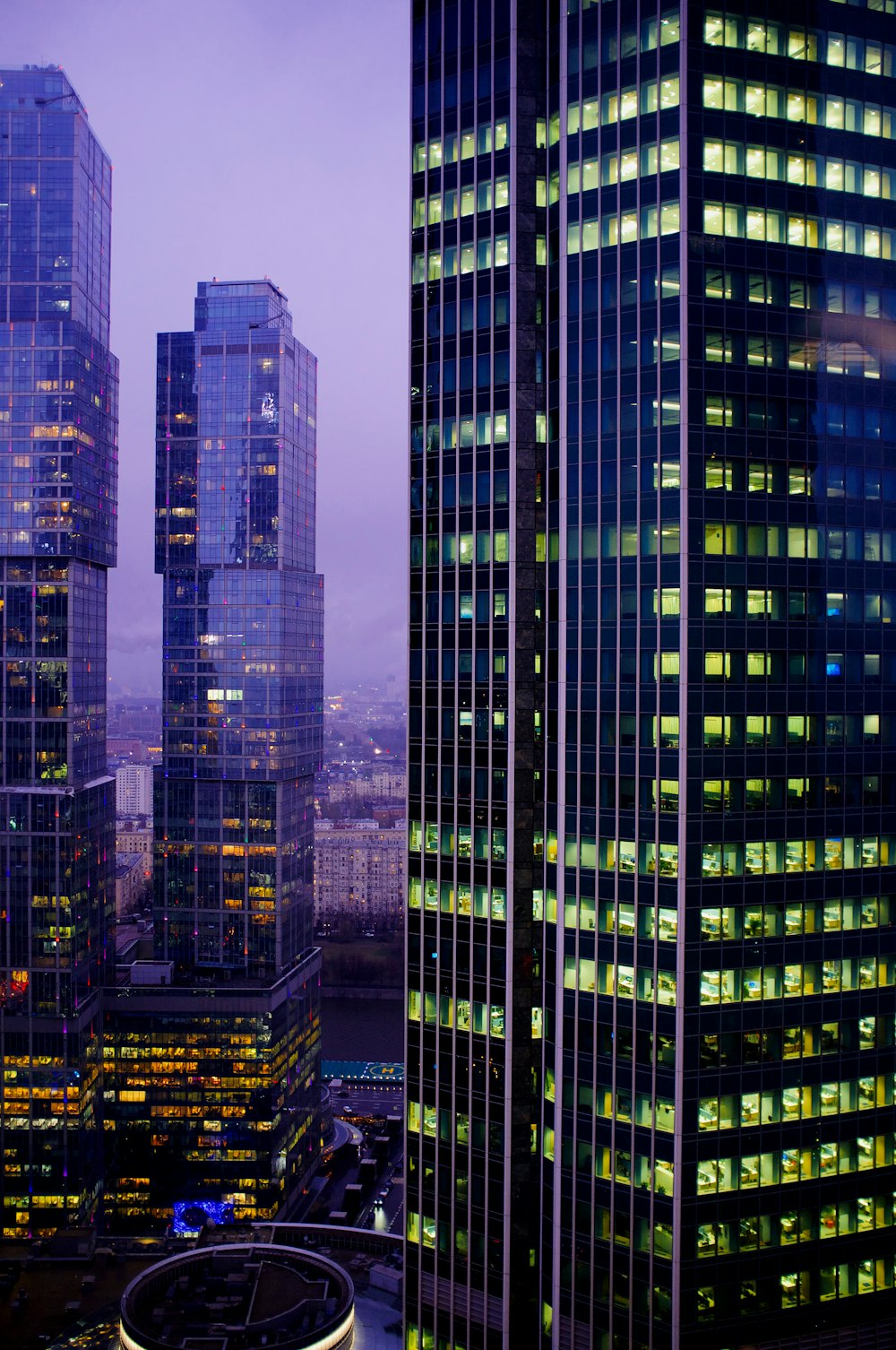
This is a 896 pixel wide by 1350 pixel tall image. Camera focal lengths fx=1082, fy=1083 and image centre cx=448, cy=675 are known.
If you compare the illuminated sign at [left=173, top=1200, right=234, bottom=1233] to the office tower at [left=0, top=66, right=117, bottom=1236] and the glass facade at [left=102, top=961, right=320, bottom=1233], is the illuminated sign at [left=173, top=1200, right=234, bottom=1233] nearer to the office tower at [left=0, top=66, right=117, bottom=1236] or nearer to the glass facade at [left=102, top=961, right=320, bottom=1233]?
the glass facade at [left=102, top=961, right=320, bottom=1233]

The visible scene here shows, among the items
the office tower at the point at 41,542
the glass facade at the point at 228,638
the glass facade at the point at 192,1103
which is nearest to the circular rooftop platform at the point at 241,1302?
the glass facade at the point at 192,1103

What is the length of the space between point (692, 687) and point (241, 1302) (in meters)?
71.5

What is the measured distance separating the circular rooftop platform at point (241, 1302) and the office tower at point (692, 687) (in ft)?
54.9

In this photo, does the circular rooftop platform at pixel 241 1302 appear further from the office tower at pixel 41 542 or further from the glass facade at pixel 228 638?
the glass facade at pixel 228 638

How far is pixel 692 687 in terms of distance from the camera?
73500mm

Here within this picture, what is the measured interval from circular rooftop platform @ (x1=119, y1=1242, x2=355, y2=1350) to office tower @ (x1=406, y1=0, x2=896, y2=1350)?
16733 mm

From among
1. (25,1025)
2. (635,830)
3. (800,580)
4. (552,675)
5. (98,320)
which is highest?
(98,320)

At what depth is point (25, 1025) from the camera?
154250 millimetres

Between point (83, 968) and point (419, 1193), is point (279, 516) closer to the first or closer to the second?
point (83, 968)

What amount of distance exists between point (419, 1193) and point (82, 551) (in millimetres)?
106830

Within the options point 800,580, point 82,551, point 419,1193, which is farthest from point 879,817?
point 82,551

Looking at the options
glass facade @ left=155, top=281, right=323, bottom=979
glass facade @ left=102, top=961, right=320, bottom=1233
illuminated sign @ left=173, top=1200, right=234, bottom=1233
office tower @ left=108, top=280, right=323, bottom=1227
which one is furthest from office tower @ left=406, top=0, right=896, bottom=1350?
glass facade @ left=155, top=281, right=323, bottom=979

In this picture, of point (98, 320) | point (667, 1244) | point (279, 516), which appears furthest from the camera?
point (279, 516)

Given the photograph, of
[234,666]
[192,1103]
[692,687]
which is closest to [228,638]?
[234,666]
